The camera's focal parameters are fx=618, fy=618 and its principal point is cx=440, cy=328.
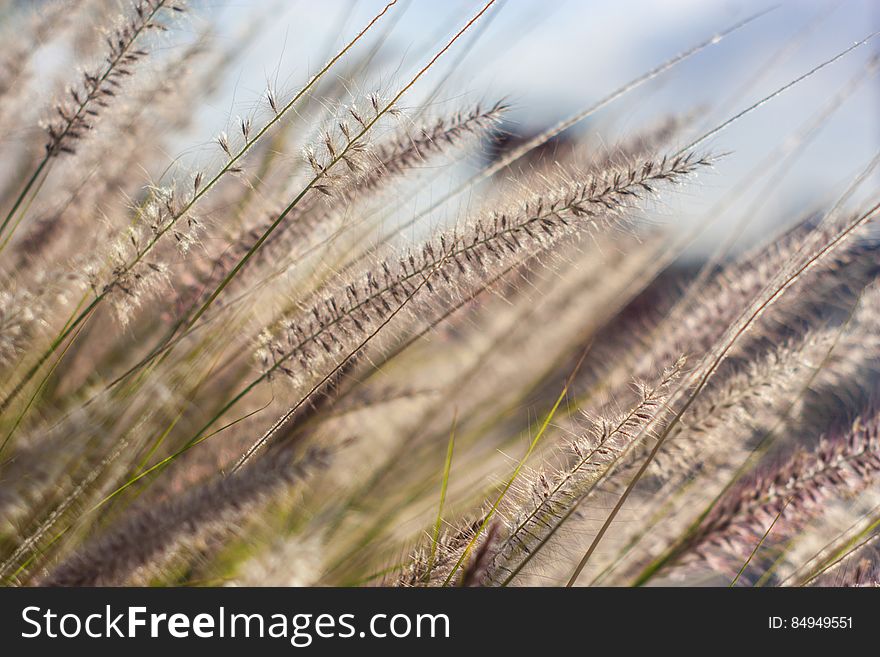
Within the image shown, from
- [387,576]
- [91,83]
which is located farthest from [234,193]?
[387,576]

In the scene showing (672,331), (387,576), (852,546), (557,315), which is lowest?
(852,546)

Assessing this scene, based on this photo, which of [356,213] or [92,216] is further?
[92,216]

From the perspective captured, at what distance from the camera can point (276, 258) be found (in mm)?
1150

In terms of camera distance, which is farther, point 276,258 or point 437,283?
point 276,258

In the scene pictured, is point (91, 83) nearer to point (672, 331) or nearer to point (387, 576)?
point (387, 576)

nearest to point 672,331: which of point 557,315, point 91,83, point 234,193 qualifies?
point 557,315

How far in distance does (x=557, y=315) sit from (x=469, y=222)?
0.76 meters

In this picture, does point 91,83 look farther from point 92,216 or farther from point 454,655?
point 454,655

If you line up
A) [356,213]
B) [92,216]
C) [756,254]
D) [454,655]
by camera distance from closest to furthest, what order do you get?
[454,655] → [356,213] → [92,216] → [756,254]

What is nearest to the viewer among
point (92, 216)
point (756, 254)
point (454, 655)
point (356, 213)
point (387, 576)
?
point (454, 655)

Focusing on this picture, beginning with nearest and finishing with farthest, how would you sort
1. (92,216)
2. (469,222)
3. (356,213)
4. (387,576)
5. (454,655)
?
(454,655), (469,222), (387,576), (356,213), (92,216)

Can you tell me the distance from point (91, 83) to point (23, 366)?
21.3 inches

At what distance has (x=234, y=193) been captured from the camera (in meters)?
1.52

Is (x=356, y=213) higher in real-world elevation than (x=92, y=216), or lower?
lower
